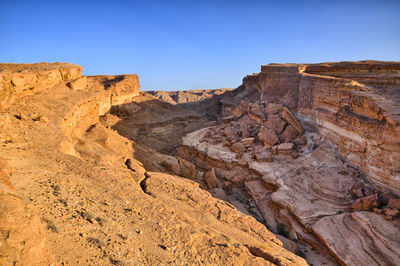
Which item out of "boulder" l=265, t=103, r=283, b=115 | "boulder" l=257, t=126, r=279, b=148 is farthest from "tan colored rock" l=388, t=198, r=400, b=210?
"boulder" l=265, t=103, r=283, b=115

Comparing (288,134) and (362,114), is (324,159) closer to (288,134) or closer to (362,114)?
(362,114)

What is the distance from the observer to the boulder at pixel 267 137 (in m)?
14.5

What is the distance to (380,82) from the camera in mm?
Result: 12266

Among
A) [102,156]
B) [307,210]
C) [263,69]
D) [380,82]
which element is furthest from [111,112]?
[380,82]

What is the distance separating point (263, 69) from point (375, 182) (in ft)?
48.0

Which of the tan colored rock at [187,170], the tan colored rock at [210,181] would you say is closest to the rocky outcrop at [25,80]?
the tan colored rock at [187,170]

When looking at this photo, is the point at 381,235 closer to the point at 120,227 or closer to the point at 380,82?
the point at 120,227

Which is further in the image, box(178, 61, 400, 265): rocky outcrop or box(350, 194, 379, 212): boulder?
box(350, 194, 379, 212): boulder

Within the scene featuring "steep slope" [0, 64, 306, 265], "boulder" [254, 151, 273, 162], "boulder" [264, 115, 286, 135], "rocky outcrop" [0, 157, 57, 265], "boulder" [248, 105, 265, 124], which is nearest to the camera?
"rocky outcrop" [0, 157, 57, 265]

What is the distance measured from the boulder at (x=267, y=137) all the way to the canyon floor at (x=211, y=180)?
6 cm

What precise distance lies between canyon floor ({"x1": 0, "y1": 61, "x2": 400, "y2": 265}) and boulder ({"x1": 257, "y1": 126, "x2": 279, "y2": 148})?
0.20ft

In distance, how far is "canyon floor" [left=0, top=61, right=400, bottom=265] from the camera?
341 centimetres

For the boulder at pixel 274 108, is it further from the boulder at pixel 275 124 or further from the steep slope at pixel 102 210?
the steep slope at pixel 102 210

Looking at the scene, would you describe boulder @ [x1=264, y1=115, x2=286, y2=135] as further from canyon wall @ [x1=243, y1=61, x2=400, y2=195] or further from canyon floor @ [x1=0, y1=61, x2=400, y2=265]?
canyon wall @ [x1=243, y1=61, x2=400, y2=195]
